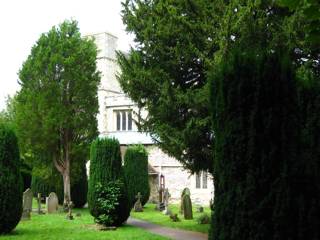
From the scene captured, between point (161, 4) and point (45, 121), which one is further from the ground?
point (161, 4)

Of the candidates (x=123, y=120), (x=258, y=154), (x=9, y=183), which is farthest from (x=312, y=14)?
(x=123, y=120)

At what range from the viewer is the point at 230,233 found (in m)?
5.13

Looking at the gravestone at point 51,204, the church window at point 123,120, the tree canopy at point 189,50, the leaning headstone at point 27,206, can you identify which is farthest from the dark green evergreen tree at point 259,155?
the church window at point 123,120

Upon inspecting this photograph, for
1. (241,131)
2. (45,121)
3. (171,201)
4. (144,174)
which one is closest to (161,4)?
(241,131)

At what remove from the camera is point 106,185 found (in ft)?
54.2

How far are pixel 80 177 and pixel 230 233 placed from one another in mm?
20537

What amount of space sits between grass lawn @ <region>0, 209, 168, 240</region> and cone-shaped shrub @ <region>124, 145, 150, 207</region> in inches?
356

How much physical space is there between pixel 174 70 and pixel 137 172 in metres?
14.5

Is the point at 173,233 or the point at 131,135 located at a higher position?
the point at 131,135

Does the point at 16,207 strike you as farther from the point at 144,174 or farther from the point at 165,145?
the point at 144,174

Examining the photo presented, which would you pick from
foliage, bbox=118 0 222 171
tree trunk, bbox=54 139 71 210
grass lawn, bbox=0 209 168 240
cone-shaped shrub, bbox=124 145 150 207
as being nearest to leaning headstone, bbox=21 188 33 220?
grass lawn, bbox=0 209 168 240

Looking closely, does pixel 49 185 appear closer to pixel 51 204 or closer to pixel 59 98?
pixel 51 204

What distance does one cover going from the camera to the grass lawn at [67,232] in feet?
43.5

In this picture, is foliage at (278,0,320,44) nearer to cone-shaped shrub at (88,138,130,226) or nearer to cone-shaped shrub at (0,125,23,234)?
cone-shaped shrub at (0,125,23,234)
